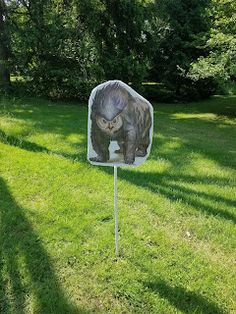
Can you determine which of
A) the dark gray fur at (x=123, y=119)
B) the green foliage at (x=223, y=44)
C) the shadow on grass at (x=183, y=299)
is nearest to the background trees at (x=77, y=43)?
the green foliage at (x=223, y=44)

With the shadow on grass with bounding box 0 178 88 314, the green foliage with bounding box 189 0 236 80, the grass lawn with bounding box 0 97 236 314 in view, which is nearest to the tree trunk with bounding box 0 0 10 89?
the green foliage with bounding box 189 0 236 80

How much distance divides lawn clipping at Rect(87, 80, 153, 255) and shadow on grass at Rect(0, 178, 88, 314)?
98 centimetres

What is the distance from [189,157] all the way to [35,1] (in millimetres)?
8506

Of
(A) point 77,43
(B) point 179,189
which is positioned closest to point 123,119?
(B) point 179,189

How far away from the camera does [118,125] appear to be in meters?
2.90

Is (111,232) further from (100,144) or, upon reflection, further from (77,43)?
(77,43)

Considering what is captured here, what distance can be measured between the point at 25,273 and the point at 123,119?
145 cm

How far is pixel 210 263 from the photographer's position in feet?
10.4

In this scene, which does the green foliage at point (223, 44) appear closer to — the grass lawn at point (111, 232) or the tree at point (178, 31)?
the tree at point (178, 31)

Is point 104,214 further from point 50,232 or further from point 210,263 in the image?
point 210,263

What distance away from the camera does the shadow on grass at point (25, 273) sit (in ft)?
8.66

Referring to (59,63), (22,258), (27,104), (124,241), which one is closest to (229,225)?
(124,241)

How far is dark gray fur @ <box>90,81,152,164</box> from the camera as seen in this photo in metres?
2.86

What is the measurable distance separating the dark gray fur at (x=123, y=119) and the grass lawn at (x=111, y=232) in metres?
0.92
